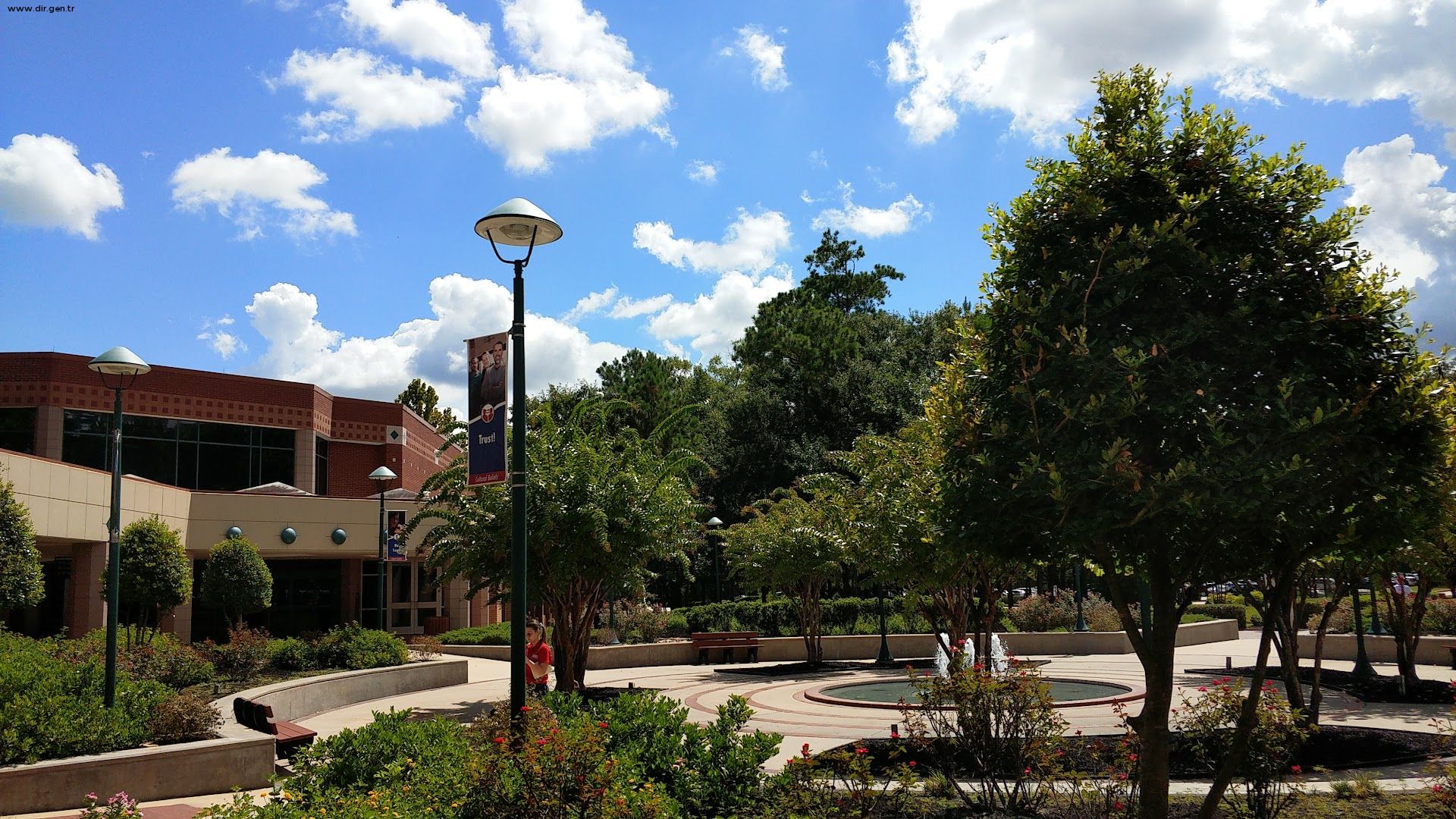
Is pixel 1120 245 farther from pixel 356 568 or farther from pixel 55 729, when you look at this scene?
pixel 356 568

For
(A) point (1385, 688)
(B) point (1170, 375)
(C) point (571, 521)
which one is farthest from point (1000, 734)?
(A) point (1385, 688)

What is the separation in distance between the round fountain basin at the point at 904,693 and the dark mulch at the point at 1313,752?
464cm

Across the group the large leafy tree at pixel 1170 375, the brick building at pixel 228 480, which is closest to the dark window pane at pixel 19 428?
the brick building at pixel 228 480

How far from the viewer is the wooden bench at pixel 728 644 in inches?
1101

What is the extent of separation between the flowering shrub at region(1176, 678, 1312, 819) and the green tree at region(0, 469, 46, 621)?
18323mm

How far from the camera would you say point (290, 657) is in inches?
799

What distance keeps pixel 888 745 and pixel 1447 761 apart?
5852 mm

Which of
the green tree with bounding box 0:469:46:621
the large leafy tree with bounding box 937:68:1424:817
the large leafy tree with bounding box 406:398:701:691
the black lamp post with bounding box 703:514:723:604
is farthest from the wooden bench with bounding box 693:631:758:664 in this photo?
the large leafy tree with bounding box 937:68:1424:817

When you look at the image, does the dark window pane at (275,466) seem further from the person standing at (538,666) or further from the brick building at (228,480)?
the person standing at (538,666)

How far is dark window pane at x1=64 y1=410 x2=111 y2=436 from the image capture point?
32125mm

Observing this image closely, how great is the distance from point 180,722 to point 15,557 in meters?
8.30

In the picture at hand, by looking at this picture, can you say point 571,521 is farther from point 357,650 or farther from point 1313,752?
point 1313,752

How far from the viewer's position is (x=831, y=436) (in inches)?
1903

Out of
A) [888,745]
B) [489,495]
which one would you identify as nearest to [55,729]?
[489,495]
